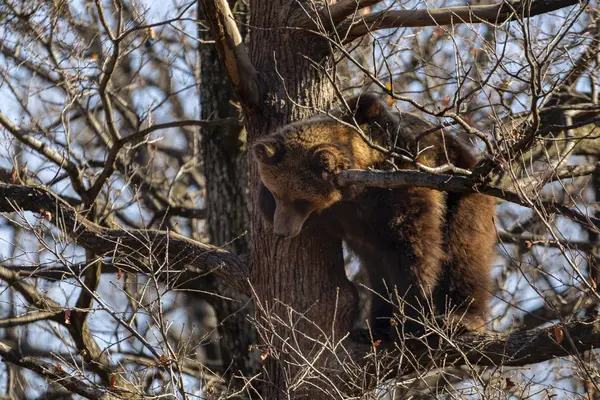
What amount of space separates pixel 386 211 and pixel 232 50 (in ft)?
5.60

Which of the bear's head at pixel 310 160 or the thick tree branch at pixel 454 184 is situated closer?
the thick tree branch at pixel 454 184

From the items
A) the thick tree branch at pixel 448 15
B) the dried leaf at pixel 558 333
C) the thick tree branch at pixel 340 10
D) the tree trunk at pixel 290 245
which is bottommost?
the dried leaf at pixel 558 333

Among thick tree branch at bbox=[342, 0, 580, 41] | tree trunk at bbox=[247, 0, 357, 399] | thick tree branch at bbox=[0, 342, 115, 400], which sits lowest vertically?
thick tree branch at bbox=[0, 342, 115, 400]

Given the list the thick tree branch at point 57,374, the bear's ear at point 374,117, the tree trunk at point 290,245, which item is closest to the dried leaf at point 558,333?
the tree trunk at point 290,245

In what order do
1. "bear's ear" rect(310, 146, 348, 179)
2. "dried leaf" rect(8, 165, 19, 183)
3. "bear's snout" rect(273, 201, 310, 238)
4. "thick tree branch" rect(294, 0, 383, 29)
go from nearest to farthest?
1. "thick tree branch" rect(294, 0, 383, 29)
2. "bear's snout" rect(273, 201, 310, 238)
3. "bear's ear" rect(310, 146, 348, 179)
4. "dried leaf" rect(8, 165, 19, 183)

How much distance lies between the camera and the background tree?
15.4 ft

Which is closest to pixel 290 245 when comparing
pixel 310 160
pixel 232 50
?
pixel 310 160

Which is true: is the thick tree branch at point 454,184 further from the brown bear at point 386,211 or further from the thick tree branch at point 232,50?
the thick tree branch at point 232,50

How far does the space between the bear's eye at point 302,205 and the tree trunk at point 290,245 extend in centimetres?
18

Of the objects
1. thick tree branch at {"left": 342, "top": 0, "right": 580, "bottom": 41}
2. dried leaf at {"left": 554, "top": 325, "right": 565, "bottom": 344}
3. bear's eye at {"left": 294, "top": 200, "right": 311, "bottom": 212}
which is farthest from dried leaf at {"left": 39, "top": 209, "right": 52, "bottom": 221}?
dried leaf at {"left": 554, "top": 325, "right": 565, "bottom": 344}

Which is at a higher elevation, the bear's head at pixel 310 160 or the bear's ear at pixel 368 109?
the bear's ear at pixel 368 109

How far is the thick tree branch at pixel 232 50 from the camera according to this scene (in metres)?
5.71

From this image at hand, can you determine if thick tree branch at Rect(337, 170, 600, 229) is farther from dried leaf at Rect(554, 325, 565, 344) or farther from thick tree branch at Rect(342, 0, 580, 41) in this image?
thick tree branch at Rect(342, 0, 580, 41)

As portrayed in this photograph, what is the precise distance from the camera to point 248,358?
8445 millimetres
